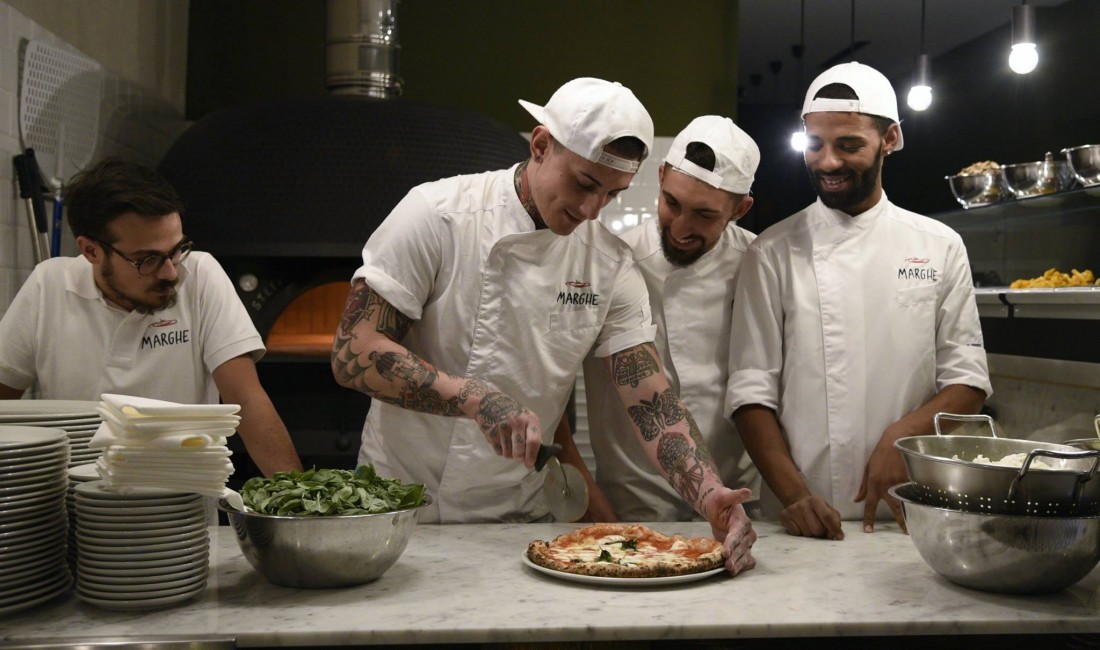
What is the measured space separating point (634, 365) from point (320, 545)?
905 mm

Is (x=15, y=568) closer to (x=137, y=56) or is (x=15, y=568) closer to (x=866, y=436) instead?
(x=866, y=436)

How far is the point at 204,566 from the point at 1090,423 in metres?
3.40

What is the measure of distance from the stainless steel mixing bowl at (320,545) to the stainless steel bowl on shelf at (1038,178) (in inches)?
138

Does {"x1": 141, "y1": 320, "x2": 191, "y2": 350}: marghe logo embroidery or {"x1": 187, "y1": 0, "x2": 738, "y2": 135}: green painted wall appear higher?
{"x1": 187, "y1": 0, "x2": 738, "y2": 135}: green painted wall

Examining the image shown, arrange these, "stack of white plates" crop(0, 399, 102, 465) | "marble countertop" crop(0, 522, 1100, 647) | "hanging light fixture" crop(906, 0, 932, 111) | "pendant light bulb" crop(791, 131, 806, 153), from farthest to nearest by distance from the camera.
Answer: "hanging light fixture" crop(906, 0, 932, 111)
"pendant light bulb" crop(791, 131, 806, 153)
"stack of white plates" crop(0, 399, 102, 465)
"marble countertop" crop(0, 522, 1100, 647)

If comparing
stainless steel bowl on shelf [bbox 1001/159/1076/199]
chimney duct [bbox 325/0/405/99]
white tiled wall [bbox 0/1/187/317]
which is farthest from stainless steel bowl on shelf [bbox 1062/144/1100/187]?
white tiled wall [bbox 0/1/187/317]

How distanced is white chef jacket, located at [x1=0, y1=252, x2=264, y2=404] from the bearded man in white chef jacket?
1.30 m

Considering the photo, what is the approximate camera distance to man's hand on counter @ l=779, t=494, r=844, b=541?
2.02m

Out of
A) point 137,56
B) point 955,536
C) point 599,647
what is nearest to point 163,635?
point 599,647

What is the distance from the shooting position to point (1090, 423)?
376 centimetres

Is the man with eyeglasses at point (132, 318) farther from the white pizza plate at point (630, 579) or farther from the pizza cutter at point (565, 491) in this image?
the white pizza plate at point (630, 579)

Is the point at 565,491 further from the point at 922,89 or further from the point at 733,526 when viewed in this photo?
the point at 922,89

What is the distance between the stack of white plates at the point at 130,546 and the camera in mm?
1463

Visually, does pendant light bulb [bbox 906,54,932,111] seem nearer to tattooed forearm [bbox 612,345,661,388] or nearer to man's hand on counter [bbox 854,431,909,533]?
man's hand on counter [bbox 854,431,909,533]
